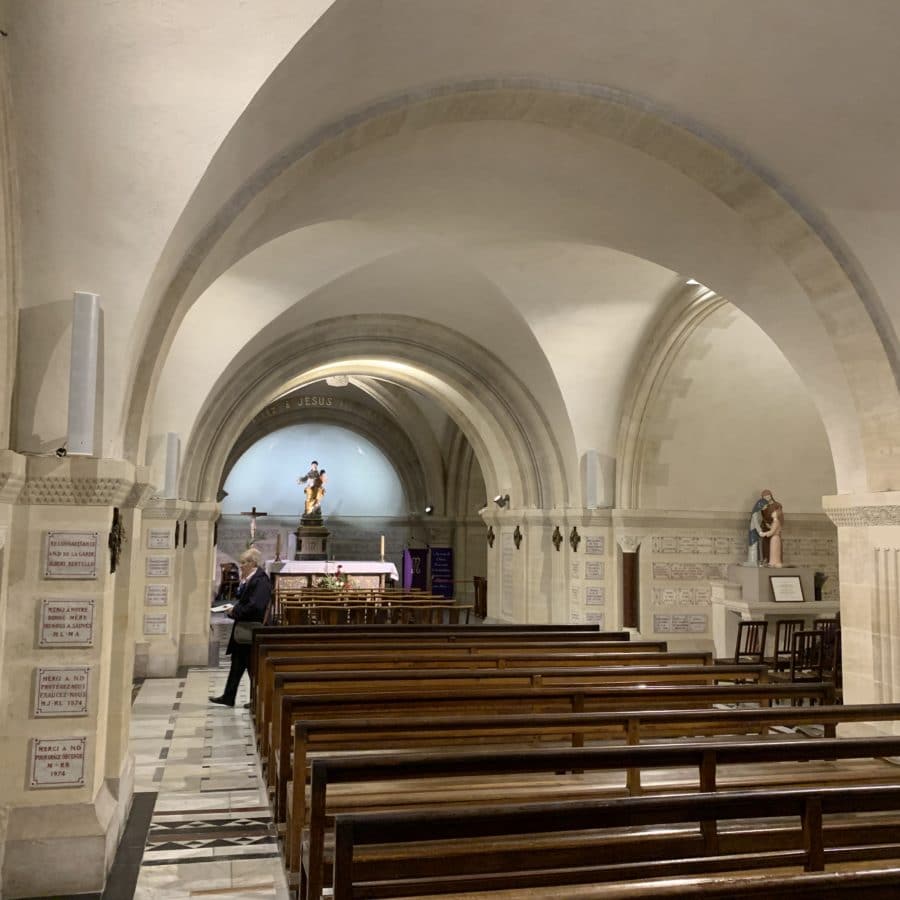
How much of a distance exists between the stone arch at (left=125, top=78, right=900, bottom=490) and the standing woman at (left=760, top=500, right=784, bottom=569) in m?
4.63

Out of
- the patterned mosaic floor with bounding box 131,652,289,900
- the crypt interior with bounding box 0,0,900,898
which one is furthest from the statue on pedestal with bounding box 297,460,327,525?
the patterned mosaic floor with bounding box 131,652,289,900

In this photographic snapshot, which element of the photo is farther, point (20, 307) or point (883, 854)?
point (20, 307)

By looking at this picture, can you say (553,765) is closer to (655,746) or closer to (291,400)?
(655,746)

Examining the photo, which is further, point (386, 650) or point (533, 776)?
point (386, 650)

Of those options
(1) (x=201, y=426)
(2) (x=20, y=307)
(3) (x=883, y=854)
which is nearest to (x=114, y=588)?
(2) (x=20, y=307)

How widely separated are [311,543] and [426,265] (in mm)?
12686

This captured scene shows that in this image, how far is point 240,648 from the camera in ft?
30.4

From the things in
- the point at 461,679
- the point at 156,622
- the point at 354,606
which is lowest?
the point at 156,622

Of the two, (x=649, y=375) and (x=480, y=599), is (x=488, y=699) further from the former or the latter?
(x=480, y=599)

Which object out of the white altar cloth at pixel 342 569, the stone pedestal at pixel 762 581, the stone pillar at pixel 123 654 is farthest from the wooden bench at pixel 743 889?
the white altar cloth at pixel 342 569

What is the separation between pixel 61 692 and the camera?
465cm

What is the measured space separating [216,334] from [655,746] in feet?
26.2

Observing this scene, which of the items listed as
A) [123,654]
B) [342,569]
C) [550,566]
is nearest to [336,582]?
[342,569]

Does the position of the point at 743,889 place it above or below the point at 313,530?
below
